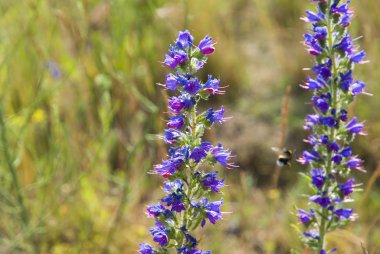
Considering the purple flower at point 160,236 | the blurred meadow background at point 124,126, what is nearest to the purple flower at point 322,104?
the purple flower at point 160,236

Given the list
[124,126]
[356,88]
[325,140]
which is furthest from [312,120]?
[124,126]

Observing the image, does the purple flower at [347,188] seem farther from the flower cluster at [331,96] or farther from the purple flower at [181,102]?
the purple flower at [181,102]

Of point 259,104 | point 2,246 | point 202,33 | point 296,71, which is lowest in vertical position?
point 2,246

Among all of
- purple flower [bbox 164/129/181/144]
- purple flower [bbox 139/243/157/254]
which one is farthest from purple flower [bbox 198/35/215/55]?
purple flower [bbox 139/243/157/254]

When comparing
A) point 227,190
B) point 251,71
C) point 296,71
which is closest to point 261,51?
point 251,71

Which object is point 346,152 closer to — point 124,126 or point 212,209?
point 212,209

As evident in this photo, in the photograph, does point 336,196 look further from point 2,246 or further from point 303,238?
point 2,246

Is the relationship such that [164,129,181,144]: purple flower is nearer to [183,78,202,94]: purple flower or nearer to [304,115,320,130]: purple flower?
[183,78,202,94]: purple flower
